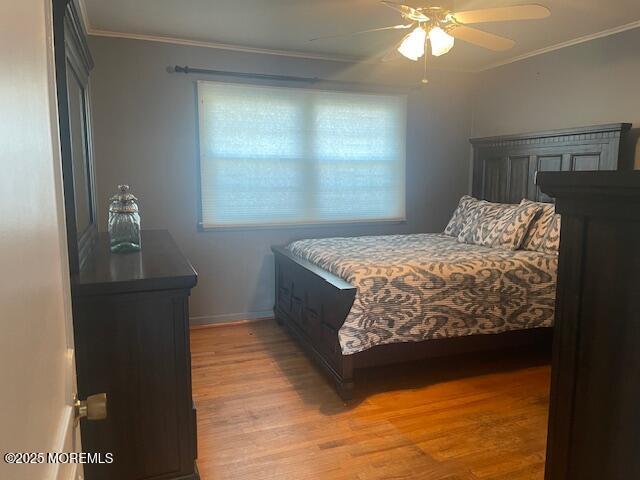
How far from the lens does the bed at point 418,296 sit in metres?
2.69

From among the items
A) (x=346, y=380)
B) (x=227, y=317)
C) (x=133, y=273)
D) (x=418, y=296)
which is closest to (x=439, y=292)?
(x=418, y=296)

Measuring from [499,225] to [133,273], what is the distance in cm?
285

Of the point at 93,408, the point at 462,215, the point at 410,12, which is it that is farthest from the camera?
the point at 462,215

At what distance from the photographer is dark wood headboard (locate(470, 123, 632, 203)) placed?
133 inches

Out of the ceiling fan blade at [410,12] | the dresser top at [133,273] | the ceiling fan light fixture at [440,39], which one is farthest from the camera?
the ceiling fan light fixture at [440,39]

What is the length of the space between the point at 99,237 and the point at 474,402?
2.36 metres

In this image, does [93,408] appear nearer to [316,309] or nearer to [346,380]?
[346,380]

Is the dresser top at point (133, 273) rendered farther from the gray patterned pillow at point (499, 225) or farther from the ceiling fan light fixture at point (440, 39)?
the gray patterned pillow at point (499, 225)

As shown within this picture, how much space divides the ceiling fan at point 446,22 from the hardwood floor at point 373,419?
1.99 metres

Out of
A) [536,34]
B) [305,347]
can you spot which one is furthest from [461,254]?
[536,34]

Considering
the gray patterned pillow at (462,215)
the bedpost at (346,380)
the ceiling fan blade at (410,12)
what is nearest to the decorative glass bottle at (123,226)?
the bedpost at (346,380)

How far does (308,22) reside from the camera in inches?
128

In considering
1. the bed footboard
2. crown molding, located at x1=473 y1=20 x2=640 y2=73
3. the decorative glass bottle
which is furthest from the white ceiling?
the bed footboard

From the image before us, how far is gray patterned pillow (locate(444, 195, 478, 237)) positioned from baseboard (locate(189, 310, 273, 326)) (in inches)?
70.3
